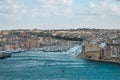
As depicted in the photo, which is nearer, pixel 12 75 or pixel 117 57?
pixel 12 75

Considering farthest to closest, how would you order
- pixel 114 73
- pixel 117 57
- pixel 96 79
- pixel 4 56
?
pixel 4 56, pixel 117 57, pixel 114 73, pixel 96 79

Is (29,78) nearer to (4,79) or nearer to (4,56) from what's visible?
(4,79)

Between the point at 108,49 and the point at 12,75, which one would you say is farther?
the point at 108,49

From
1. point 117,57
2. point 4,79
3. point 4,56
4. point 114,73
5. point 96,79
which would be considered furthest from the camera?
point 4,56

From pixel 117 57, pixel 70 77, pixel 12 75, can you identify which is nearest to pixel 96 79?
pixel 70 77

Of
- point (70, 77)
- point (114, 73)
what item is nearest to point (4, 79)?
point (70, 77)

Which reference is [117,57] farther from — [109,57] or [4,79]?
[4,79]

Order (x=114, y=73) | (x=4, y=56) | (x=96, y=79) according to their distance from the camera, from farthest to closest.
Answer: (x=4, y=56) < (x=114, y=73) < (x=96, y=79)

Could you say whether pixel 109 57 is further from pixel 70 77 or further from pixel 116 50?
pixel 70 77

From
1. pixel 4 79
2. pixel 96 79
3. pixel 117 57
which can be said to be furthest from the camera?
pixel 117 57
